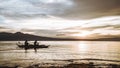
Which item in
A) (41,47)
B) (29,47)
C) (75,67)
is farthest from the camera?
(41,47)

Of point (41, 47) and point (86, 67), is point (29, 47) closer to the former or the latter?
point (41, 47)

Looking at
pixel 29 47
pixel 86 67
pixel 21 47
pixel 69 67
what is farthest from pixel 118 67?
pixel 21 47

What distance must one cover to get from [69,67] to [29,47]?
7076cm

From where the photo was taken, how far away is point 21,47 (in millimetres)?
109375

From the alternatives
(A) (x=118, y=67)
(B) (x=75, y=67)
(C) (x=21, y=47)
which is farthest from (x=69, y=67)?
(C) (x=21, y=47)

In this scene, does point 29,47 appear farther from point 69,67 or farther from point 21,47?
point 69,67

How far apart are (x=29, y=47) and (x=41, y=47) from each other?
12.5 m

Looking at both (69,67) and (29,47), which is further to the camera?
(29,47)

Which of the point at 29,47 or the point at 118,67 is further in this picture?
the point at 29,47

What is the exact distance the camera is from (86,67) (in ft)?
112

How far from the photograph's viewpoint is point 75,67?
3356 cm

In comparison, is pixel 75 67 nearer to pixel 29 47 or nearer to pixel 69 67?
pixel 69 67

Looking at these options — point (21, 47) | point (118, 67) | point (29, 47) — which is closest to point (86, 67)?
point (118, 67)

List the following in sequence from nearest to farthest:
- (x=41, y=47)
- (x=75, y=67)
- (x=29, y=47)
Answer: (x=75, y=67) < (x=29, y=47) < (x=41, y=47)
